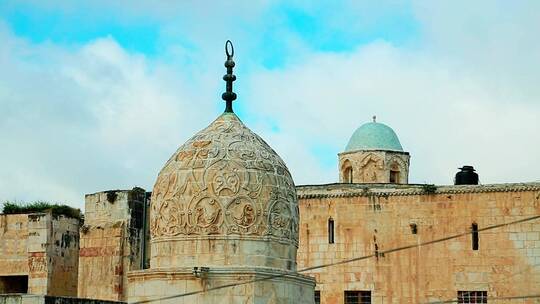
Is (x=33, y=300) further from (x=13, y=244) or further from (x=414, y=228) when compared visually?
(x=414, y=228)

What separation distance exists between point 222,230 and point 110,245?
14.7 m

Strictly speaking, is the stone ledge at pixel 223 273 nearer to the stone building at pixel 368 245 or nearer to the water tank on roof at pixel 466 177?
the stone building at pixel 368 245

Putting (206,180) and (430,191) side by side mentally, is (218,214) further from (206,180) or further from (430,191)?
(430,191)

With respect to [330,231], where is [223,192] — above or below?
below

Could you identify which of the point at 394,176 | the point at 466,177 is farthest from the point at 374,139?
the point at 466,177

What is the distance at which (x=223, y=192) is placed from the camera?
48.3ft

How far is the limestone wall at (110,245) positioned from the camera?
28484mm

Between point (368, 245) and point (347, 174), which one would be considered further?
point (347, 174)

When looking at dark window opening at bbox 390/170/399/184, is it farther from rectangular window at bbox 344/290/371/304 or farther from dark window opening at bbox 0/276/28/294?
dark window opening at bbox 0/276/28/294

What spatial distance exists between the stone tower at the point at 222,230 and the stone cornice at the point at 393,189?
13276 mm

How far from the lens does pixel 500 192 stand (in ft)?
90.3

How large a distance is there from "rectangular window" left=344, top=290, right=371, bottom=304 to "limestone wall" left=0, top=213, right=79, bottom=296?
777cm

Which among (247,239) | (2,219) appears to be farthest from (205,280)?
(2,219)

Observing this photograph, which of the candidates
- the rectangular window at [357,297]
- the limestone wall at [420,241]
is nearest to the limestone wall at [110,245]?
the limestone wall at [420,241]
